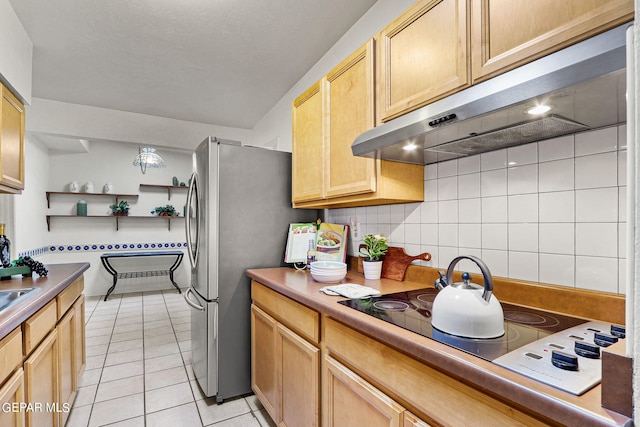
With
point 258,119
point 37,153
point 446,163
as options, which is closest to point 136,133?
point 258,119

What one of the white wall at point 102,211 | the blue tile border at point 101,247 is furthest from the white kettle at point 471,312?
the blue tile border at point 101,247

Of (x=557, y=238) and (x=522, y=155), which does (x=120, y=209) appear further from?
(x=557, y=238)

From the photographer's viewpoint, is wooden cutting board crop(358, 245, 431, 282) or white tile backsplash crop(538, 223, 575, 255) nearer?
white tile backsplash crop(538, 223, 575, 255)

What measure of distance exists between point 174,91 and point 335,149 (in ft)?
7.38

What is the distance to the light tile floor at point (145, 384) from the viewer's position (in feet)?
6.37

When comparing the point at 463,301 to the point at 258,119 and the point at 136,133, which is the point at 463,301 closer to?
the point at 258,119

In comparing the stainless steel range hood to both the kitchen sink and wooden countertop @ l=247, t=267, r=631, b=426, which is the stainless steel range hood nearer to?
wooden countertop @ l=247, t=267, r=631, b=426

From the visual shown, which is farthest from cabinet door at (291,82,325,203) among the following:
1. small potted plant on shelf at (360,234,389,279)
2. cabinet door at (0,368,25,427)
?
cabinet door at (0,368,25,427)

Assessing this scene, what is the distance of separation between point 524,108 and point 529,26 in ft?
0.77

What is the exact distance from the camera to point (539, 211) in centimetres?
123

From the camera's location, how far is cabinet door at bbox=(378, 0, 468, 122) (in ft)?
3.67

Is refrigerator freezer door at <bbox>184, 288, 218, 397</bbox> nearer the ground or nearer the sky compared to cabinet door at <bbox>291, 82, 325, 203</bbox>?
nearer the ground

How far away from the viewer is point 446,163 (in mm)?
1611

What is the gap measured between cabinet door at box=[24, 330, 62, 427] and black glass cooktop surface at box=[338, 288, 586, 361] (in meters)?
1.31
